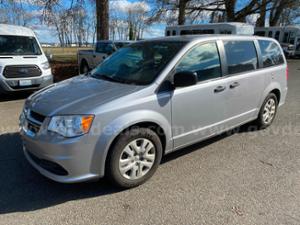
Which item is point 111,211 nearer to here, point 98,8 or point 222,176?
point 222,176

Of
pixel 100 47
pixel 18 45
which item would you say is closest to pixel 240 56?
pixel 18 45

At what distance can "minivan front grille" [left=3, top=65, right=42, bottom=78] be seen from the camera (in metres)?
7.05

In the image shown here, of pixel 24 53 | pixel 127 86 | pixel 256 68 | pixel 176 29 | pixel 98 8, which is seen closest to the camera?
pixel 127 86

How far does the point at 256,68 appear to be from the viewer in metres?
4.61

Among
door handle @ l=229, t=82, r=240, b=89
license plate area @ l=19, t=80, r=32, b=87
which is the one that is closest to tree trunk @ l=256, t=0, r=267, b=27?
license plate area @ l=19, t=80, r=32, b=87

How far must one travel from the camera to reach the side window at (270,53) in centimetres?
482

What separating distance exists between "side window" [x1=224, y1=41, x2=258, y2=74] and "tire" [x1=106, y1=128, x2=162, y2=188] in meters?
1.73

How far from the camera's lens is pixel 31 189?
3154 mm

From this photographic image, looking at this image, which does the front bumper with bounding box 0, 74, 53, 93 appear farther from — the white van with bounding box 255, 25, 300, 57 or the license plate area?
the white van with bounding box 255, 25, 300, 57

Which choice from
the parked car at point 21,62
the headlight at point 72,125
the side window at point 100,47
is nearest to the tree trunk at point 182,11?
the side window at point 100,47

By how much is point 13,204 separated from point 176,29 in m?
20.8

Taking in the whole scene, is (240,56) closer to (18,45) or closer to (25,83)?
(25,83)

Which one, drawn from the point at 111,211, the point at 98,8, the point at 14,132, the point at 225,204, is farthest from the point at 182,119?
the point at 98,8

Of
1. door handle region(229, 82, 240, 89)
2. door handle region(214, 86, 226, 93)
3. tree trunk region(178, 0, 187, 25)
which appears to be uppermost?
tree trunk region(178, 0, 187, 25)
